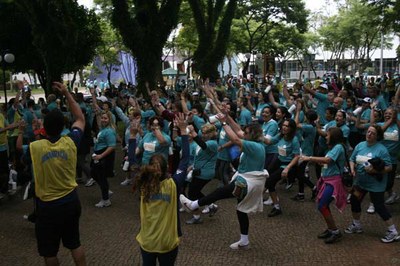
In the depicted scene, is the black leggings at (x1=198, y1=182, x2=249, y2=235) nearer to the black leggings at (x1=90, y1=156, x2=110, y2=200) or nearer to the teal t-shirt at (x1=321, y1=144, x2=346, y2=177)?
the teal t-shirt at (x1=321, y1=144, x2=346, y2=177)

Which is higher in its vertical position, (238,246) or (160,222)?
(160,222)

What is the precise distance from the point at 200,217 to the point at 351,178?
2467 millimetres

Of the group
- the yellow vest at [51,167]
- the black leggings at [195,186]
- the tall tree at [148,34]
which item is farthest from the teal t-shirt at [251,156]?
the tall tree at [148,34]

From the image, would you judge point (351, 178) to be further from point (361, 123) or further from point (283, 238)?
point (361, 123)

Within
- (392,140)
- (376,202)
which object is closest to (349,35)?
(392,140)

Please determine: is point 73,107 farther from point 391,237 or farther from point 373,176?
point 391,237

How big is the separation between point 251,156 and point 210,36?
2024cm

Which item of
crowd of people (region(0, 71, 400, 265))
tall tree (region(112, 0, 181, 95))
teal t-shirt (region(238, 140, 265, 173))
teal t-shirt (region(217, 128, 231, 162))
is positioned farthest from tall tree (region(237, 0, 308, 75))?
teal t-shirt (region(238, 140, 265, 173))

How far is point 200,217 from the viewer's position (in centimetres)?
741

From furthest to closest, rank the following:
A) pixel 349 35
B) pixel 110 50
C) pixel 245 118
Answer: pixel 349 35 < pixel 110 50 < pixel 245 118

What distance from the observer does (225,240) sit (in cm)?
646

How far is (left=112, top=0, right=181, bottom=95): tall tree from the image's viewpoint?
17.2 meters

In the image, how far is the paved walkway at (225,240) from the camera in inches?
227

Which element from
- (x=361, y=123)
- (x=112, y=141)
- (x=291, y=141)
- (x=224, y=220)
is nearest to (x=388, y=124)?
(x=291, y=141)
